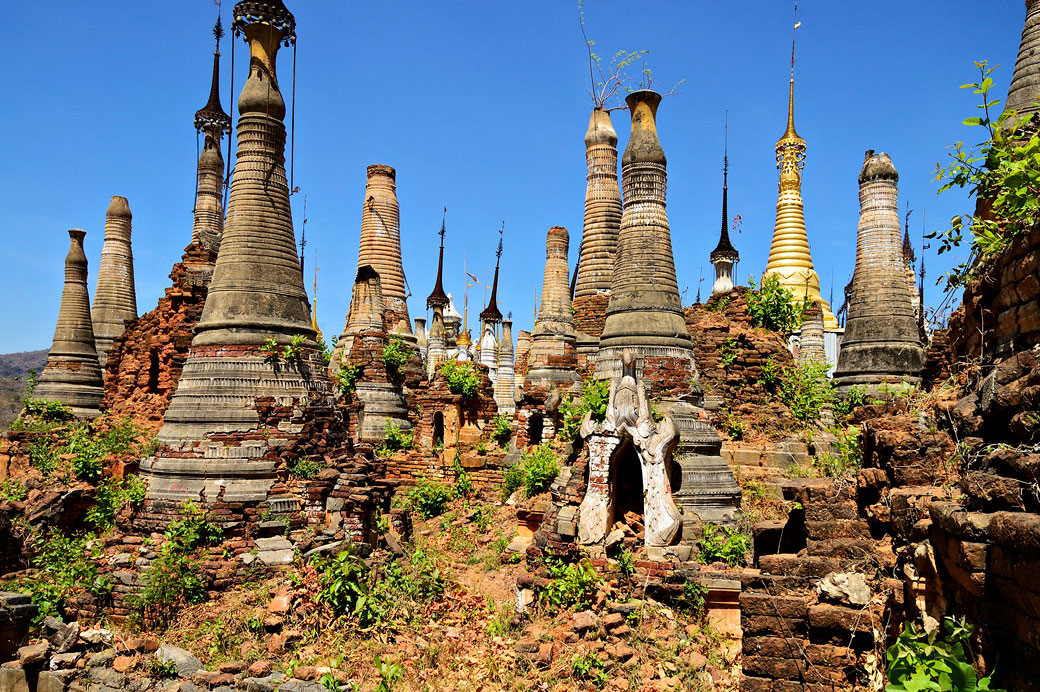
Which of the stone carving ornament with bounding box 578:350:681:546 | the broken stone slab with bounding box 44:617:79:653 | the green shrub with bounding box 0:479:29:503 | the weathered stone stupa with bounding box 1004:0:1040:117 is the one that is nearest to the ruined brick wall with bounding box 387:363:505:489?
the stone carving ornament with bounding box 578:350:681:546

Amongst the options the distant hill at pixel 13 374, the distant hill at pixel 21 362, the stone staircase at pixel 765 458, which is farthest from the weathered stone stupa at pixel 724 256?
the distant hill at pixel 21 362

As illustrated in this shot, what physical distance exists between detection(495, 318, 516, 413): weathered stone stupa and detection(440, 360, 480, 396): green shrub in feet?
42.0

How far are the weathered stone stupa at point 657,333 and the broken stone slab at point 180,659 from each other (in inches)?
248

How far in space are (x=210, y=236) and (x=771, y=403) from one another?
1467 centimetres

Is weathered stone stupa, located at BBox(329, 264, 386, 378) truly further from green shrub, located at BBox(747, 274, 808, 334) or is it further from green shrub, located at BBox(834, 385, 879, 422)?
green shrub, located at BBox(834, 385, 879, 422)

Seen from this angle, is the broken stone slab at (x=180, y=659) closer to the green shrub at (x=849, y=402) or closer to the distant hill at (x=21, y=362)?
the green shrub at (x=849, y=402)

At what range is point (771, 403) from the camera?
14320mm

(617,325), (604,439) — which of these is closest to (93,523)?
(604,439)

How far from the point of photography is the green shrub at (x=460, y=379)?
64.4 ft

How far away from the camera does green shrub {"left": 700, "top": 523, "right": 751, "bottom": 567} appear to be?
9633 mm

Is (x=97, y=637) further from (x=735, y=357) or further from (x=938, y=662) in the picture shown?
(x=735, y=357)

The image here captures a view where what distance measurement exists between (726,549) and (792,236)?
18351 mm

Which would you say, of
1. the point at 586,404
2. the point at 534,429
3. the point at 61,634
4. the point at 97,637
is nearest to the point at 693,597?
the point at 586,404

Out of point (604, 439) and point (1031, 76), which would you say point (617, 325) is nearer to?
point (604, 439)
